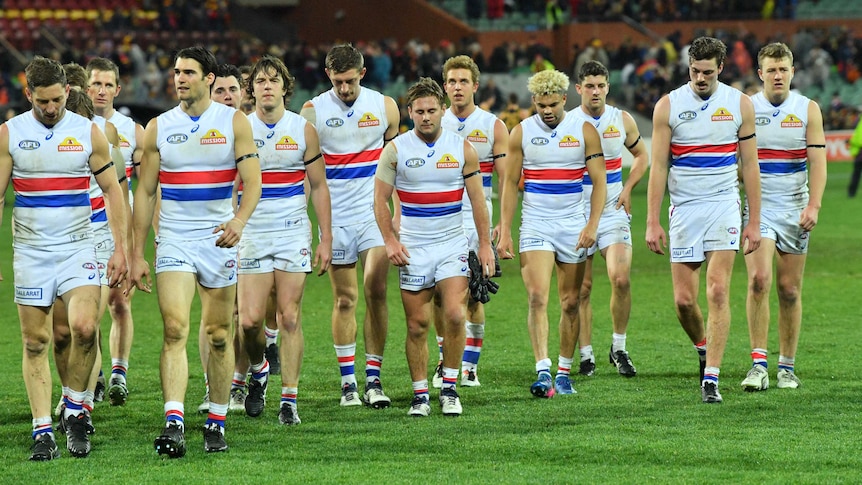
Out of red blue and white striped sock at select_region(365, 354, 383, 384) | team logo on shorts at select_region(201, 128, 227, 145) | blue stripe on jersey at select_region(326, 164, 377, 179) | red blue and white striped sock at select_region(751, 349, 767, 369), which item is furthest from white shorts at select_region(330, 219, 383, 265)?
red blue and white striped sock at select_region(751, 349, 767, 369)

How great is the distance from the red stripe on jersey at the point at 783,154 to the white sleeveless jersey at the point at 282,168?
3.27 meters

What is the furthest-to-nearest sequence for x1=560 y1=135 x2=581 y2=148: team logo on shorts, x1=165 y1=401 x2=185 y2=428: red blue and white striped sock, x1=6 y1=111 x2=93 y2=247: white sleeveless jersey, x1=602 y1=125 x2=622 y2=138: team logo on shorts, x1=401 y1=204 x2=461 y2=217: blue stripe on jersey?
1. x1=602 y1=125 x2=622 y2=138: team logo on shorts
2. x1=560 y1=135 x2=581 y2=148: team logo on shorts
3. x1=401 y1=204 x2=461 y2=217: blue stripe on jersey
4. x1=6 y1=111 x2=93 y2=247: white sleeveless jersey
5. x1=165 y1=401 x2=185 y2=428: red blue and white striped sock

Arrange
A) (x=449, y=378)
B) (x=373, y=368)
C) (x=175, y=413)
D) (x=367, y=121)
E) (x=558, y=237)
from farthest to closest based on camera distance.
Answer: (x=558, y=237)
(x=367, y=121)
(x=373, y=368)
(x=449, y=378)
(x=175, y=413)

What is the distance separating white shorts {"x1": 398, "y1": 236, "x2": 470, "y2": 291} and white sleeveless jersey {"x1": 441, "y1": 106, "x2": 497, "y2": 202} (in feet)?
4.32

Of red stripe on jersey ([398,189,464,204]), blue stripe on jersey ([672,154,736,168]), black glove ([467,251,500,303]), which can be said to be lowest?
black glove ([467,251,500,303])

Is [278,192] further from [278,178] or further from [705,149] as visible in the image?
[705,149]

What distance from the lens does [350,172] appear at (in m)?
8.81

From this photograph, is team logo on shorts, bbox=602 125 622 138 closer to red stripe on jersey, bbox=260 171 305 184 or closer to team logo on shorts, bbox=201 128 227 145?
red stripe on jersey, bbox=260 171 305 184

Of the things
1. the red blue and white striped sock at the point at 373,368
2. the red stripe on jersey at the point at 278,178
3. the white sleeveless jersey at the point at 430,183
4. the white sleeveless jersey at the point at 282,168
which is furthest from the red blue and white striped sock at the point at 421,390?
the red stripe on jersey at the point at 278,178

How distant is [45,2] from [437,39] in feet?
36.1

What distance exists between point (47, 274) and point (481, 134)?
3593 mm

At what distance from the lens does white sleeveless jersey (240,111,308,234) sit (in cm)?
802

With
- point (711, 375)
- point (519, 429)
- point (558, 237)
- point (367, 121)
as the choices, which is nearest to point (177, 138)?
point (367, 121)

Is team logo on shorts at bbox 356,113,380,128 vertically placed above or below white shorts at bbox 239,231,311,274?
above
